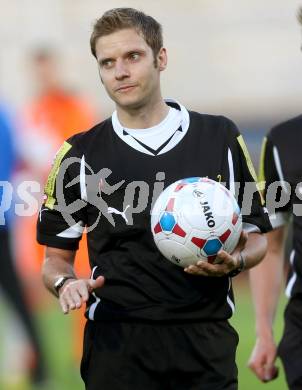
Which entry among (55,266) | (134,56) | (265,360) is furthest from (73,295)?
(265,360)

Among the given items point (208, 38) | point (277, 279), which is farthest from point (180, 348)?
point (208, 38)

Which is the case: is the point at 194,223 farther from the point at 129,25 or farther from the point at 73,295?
the point at 129,25

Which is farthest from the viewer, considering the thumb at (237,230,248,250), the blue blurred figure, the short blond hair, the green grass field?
the blue blurred figure

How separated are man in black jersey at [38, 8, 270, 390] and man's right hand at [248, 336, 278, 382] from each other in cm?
61

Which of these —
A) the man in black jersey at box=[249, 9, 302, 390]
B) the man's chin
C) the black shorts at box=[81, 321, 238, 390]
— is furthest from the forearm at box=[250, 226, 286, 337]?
the man's chin

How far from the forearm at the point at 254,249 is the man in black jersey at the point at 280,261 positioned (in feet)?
1.27

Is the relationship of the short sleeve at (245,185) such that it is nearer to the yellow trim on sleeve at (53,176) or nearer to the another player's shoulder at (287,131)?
the another player's shoulder at (287,131)

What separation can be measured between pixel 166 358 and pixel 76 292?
534 millimetres

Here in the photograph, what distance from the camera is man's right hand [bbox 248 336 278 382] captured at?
566cm

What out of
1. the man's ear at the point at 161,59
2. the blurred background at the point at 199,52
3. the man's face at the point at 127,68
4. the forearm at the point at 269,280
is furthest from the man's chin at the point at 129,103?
the blurred background at the point at 199,52

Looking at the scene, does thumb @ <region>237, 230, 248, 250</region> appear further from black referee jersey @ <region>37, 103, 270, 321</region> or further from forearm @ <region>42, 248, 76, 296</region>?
forearm @ <region>42, 248, 76, 296</region>

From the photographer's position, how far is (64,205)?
5.17 metres

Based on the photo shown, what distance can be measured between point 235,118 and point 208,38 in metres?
2.73

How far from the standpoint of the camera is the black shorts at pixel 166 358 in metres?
4.94
